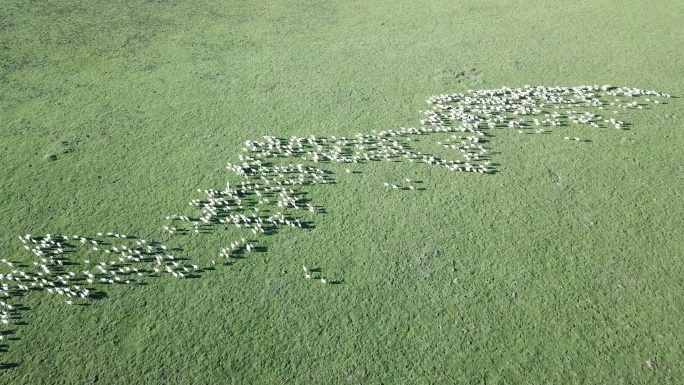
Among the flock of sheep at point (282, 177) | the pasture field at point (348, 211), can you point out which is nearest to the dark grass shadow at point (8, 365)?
the pasture field at point (348, 211)

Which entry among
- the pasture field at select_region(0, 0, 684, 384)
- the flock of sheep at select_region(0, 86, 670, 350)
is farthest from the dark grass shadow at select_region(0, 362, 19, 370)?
the flock of sheep at select_region(0, 86, 670, 350)

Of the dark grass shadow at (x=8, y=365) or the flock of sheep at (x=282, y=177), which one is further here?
the flock of sheep at (x=282, y=177)

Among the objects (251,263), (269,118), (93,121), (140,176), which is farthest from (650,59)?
(93,121)

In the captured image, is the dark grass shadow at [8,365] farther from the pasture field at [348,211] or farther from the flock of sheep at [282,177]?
the flock of sheep at [282,177]

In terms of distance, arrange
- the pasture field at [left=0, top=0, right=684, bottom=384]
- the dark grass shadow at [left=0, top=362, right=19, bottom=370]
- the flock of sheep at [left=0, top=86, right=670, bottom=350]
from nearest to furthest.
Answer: the dark grass shadow at [left=0, top=362, right=19, bottom=370] < the pasture field at [left=0, top=0, right=684, bottom=384] < the flock of sheep at [left=0, top=86, right=670, bottom=350]

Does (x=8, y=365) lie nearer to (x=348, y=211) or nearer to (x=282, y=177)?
(x=282, y=177)

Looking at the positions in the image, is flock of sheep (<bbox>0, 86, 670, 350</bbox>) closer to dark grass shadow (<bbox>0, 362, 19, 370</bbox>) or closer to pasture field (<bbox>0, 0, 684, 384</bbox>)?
pasture field (<bbox>0, 0, 684, 384</bbox>)

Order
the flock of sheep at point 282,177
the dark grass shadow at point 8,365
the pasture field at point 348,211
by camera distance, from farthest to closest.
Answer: the flock of sheep at point 282,177
the pasture field at point 348,211
the dark grass shadow at point 8,365
